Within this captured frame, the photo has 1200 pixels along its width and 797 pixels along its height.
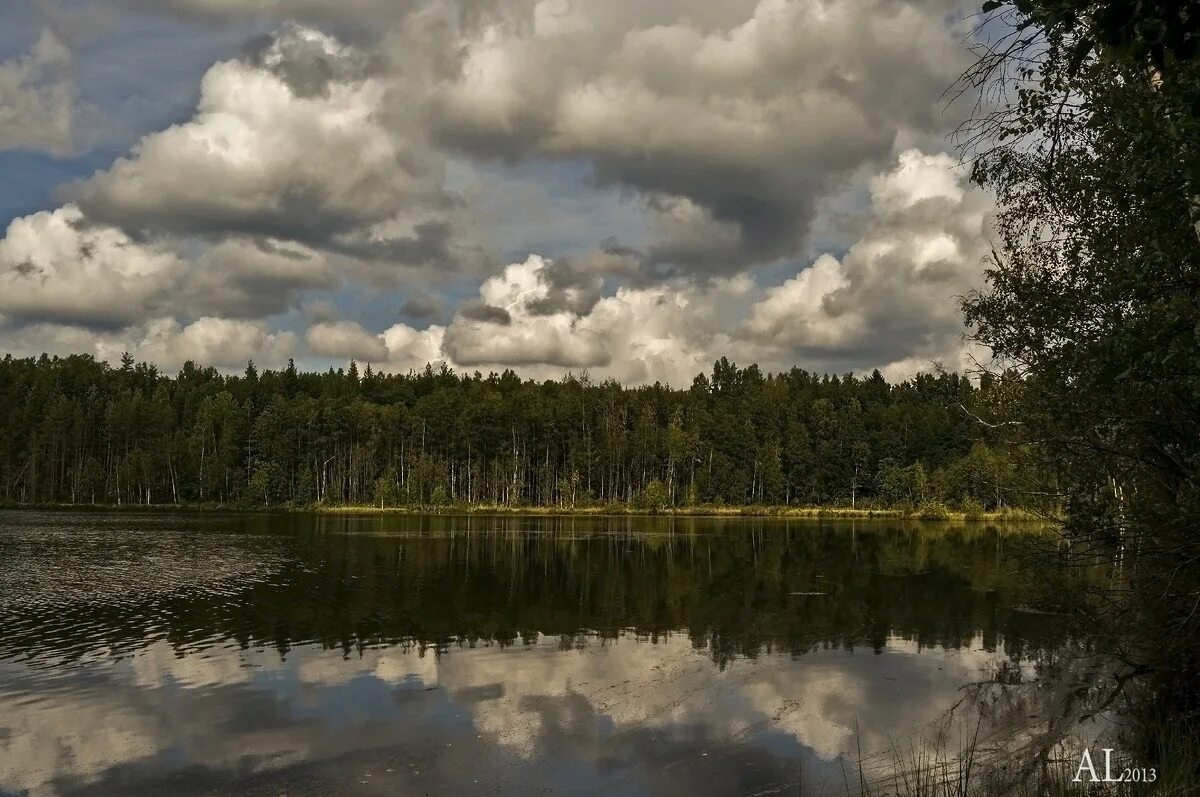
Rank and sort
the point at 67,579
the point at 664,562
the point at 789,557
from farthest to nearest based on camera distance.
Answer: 1. the point at 789,557
2. the point at 664,562
3. the point at 67,579

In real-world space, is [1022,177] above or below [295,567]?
above

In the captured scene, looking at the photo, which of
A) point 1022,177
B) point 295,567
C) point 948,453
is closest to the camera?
point 1022,177

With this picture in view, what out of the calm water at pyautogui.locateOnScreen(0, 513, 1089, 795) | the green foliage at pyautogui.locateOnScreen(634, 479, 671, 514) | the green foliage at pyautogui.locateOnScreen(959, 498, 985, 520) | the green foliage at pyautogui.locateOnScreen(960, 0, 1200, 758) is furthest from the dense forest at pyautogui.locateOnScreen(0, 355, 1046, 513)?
the green foliage at pyautogui.locateOnScreen(960, 0, 1200, 758)

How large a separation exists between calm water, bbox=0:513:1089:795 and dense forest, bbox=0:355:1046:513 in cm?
8546

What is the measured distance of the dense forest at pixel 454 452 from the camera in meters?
138

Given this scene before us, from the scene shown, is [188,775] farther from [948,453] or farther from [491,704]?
[948,453]

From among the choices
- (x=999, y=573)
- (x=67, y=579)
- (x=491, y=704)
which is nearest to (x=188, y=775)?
(x=491, y=704)

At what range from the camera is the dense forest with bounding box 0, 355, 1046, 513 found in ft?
454

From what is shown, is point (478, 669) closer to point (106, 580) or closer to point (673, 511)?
point (106, 580)

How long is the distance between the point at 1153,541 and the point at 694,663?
14128 mm

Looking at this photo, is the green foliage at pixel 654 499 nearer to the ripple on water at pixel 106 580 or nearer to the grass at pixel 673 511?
the grass at pixel 673 511

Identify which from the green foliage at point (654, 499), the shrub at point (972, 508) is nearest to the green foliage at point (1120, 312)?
the shrub at point (972, 508)

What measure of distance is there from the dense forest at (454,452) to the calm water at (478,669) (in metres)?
85.5

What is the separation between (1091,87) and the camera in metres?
14.3
